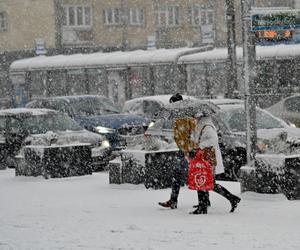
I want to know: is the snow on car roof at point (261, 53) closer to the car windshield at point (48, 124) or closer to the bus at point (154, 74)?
the bus at point (154, 74)

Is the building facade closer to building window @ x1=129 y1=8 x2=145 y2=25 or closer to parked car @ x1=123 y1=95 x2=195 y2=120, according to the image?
building window @ x1=129 y1=8 x2=145 y2=25

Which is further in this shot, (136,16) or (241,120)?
(136,16)

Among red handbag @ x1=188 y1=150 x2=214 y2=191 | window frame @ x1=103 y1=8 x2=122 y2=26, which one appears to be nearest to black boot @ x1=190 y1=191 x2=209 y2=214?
red handbag @ x1=188 y1=150 x2=214 y2=191

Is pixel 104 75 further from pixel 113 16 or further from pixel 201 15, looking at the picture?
pixel 201 15

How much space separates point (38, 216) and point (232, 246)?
378cm

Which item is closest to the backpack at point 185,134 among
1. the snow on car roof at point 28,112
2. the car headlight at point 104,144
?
the car headlight at point 104,144

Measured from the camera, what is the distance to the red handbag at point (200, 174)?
38.9ft

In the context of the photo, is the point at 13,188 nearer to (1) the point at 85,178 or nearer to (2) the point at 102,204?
(1) the point at 85,178

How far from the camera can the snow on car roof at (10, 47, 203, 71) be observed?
117ft

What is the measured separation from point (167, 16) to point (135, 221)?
5443 cm

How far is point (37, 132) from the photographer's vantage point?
20906 millimetres

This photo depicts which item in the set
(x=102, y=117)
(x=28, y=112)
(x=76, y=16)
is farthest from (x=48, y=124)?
(x=76, y=16)

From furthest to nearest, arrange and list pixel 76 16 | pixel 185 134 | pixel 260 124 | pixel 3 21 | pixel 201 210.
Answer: pixel 76 16 → pixel 3 21 → pixel 260 124 → pixel 185 134 → pixel 201 210

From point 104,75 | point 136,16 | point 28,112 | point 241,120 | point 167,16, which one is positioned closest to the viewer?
point 241,120
